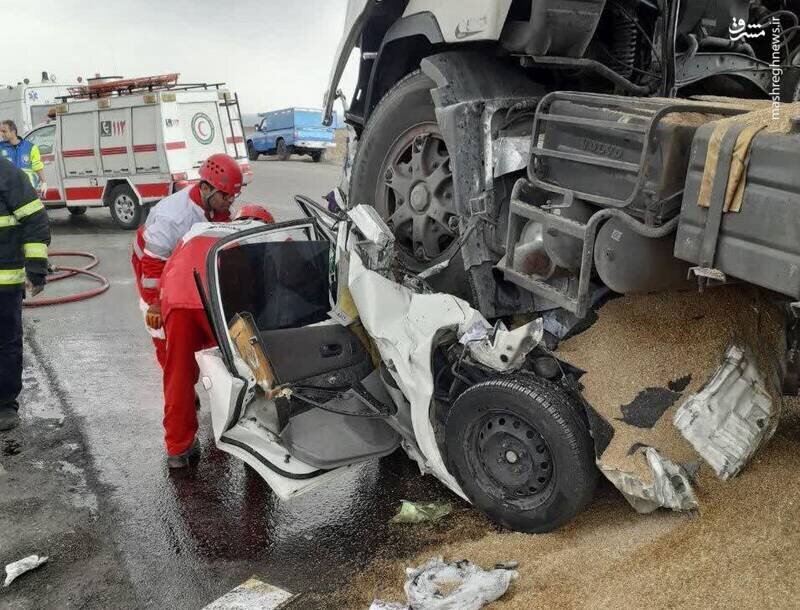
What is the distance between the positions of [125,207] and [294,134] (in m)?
12.9

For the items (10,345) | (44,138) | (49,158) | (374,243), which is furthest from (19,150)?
(374,243)

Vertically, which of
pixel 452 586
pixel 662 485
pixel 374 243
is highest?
pixel 374 243

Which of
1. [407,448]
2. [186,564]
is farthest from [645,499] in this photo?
[186,564]

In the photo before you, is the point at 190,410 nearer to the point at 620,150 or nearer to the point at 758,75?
the point at 620,150

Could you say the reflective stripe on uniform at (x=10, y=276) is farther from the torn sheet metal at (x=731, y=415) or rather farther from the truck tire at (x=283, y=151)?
the truck tire at (x=283, y=151)

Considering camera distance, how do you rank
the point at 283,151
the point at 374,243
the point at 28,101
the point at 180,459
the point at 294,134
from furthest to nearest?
the point at 283,151
the point at 294,134
the point at 28,101
the point at 180,459
the point at 374,243

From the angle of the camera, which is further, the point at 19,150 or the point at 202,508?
the point at 19,150

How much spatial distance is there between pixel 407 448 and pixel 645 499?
1.29m

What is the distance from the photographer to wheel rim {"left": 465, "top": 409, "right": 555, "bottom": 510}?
2998mm

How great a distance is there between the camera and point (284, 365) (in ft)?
11.9

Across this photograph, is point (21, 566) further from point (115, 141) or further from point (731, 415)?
point (115, 141)

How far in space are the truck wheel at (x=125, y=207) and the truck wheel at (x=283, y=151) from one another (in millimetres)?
13273

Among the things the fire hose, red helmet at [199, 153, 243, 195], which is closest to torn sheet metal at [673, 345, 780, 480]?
red helmet at [199, 153, 243, 195]

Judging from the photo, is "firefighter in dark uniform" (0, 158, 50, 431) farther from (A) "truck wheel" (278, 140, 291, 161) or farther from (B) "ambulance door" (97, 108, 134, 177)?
(A) "truck wheel" (278, 140, 291, 161)
